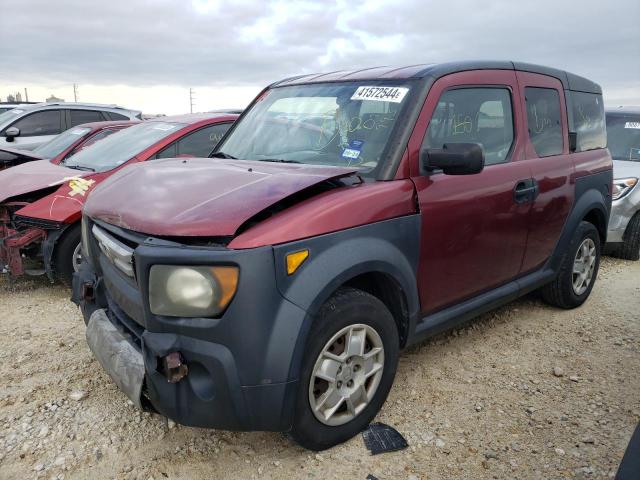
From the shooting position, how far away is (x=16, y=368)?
11.3 feet

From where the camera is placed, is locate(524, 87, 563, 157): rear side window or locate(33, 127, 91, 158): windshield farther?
locate(33, 127, 91, 158): windshield

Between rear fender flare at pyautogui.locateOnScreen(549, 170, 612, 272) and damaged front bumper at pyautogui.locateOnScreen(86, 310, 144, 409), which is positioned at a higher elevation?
rear fender flare at pyautogui.locateOnScreen(549, 170, 612, 272)

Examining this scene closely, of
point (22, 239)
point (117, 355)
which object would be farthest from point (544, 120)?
point (22, 239)

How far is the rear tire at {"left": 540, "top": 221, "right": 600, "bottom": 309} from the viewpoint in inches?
167

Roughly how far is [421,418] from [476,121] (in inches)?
70.9

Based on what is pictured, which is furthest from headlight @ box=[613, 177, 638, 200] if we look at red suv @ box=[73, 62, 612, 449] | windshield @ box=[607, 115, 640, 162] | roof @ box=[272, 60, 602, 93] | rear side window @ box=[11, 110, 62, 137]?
rear side window @ box=[11, 110, 62, 137]

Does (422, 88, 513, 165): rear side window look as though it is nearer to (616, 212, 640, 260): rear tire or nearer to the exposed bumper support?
the exposed bumper support

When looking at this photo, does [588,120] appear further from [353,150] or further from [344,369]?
[344,369]

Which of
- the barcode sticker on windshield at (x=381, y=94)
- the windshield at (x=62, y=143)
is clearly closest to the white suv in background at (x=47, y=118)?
the windshield at (x=62, y=143)

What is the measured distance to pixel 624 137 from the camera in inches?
282

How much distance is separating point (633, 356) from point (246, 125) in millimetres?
3178

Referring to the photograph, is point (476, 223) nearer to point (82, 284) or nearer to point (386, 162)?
point (386, 162)

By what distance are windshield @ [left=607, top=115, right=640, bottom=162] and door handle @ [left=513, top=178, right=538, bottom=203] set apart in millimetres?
4261

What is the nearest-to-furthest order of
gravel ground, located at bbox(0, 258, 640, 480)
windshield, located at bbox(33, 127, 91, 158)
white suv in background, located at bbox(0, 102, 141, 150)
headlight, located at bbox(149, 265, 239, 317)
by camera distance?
headlight, located at bbox(149, 265, 239, 317) < gravel ground, located at bbox(0, 258, 640, 480) < windshield, located at bbox(33, 127, 91, 158) < white suv in background, located at bbox(0, 102, 141, 150)
